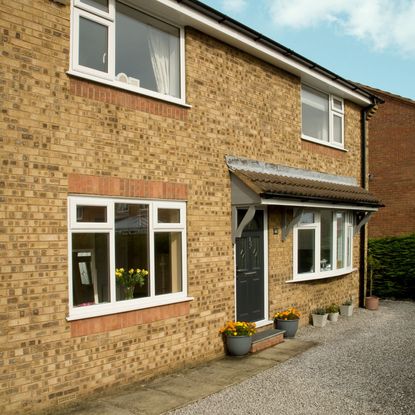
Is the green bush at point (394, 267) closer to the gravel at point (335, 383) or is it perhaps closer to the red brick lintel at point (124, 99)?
the gravel at point (335, 383)

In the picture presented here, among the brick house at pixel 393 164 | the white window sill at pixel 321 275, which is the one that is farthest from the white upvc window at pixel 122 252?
the brick house at pixel 393 164

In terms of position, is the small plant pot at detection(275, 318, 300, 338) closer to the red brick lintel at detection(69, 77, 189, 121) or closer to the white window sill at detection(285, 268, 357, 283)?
the white window sill at detection(285, 268, 357, 283)

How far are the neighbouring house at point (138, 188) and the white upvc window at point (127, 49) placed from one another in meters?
0.02

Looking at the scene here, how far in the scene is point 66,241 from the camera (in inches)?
223

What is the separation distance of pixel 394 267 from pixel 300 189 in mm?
7236

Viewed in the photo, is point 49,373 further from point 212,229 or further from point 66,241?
point 212,229

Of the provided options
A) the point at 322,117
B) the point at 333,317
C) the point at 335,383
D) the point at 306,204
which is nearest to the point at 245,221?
the point at 306,204

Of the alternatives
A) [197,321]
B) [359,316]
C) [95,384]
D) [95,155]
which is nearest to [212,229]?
[197,321]

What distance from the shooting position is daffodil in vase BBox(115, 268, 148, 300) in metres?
6.40

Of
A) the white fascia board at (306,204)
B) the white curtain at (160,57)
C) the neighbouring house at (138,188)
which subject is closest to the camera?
the neighbouring house at (138,188)

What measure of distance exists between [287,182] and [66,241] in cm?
453

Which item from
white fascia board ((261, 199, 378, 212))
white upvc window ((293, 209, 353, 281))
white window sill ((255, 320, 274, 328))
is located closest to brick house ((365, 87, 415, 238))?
white upvc window ((293, 209, 353, 281))

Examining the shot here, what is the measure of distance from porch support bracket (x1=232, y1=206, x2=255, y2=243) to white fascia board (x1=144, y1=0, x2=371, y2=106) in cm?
290

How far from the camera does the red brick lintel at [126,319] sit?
577cm
